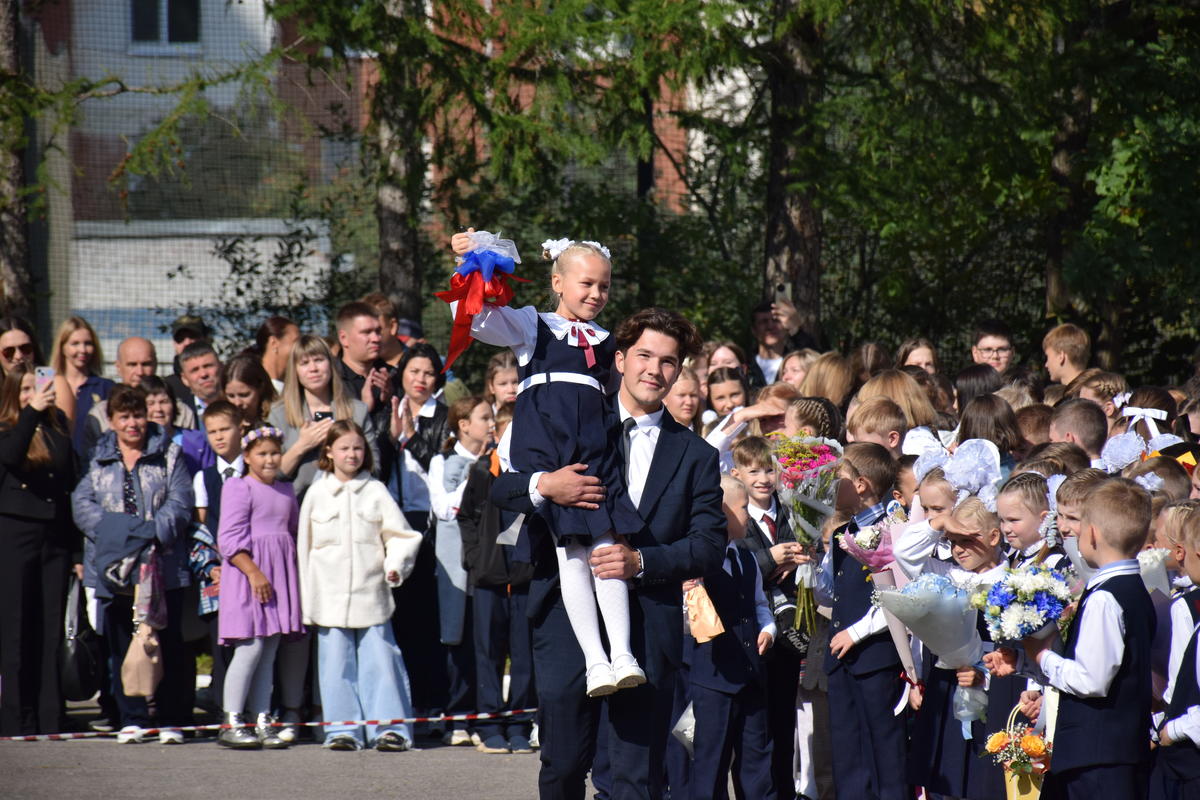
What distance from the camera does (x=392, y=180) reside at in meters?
11.8

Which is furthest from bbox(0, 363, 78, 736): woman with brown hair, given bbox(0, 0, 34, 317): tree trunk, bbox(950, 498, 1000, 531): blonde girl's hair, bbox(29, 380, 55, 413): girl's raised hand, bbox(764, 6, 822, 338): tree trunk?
bbox(764, 6, 822, 338): tree trunk

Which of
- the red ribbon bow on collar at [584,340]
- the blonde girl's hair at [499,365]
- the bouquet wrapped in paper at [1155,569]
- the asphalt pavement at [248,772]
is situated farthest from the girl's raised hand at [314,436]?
the bouquet wrapped in paper at [1155,569]

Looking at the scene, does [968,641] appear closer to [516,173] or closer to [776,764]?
[776,764]

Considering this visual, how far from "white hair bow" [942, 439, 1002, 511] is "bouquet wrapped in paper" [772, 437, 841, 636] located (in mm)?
516

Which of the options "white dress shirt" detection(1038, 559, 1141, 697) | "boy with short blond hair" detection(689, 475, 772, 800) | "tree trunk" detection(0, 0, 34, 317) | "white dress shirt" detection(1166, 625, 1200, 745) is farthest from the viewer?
"tree trunk" detection(0, 0, 34, 317)

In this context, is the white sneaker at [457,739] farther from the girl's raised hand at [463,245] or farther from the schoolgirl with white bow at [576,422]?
the girl's raised hand at [463,245]

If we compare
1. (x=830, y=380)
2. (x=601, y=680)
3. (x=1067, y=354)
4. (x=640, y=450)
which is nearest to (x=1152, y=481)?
(x=640, y=450)

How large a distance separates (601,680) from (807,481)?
191 centimetres

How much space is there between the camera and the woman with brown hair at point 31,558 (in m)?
8.48

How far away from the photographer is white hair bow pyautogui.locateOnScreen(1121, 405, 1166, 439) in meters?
7.94

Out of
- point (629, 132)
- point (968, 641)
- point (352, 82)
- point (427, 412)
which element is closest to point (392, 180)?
point (352, 82)

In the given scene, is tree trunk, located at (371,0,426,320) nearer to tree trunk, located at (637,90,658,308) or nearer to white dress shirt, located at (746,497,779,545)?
tree trunk, located at (637,90,658,308)

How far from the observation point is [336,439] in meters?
8.46

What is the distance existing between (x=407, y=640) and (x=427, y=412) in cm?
142
